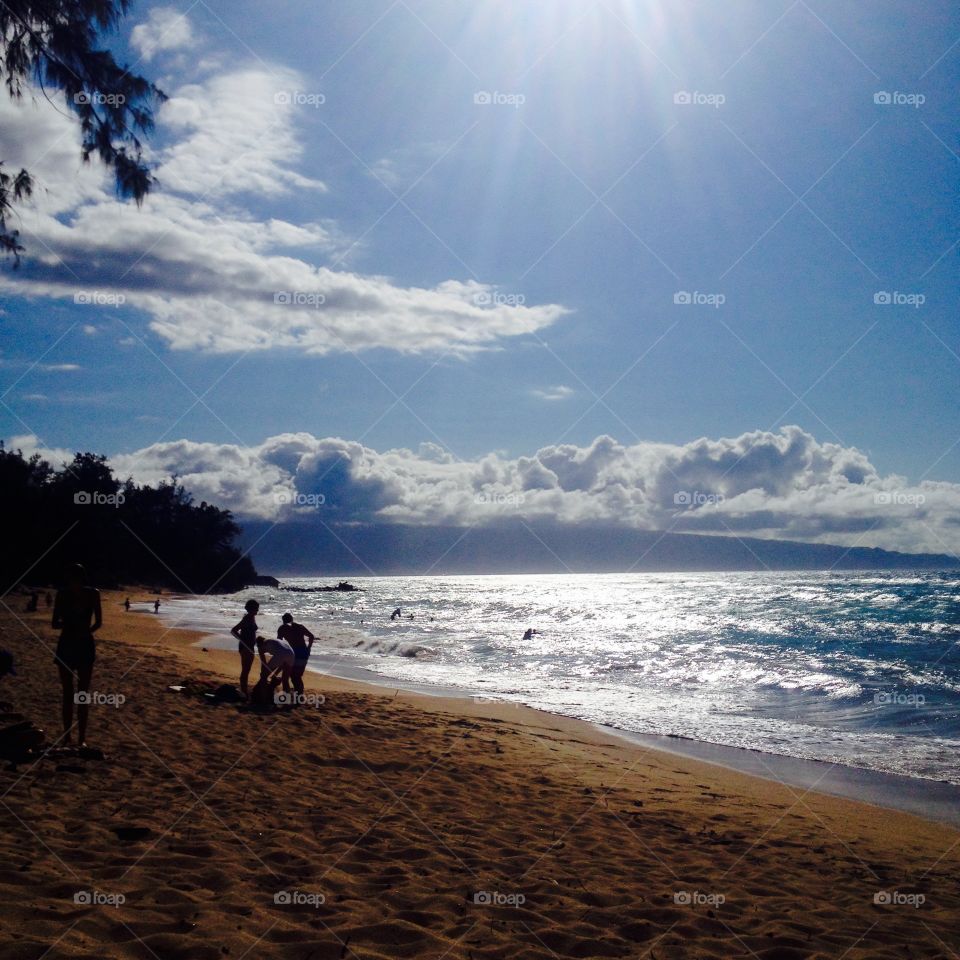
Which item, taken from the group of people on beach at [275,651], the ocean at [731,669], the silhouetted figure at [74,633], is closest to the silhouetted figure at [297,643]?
the group of people on beach at [275,651]

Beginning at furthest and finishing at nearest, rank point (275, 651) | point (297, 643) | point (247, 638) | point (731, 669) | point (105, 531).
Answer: point (105, 531), point (731, 669), point (297, 643), point (247, 638), point (275, 651)

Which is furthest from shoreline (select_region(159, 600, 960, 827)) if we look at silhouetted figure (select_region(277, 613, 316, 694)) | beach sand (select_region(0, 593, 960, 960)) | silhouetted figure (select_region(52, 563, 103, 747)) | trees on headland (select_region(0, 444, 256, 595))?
trees on headland (select_region(0, 444, 256, 595))

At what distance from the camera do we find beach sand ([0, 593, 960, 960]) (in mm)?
4348

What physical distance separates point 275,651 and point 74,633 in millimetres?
4294

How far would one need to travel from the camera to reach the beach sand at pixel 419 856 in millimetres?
4348

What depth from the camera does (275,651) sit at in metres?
12.0

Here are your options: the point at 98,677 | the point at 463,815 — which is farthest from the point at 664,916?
the point at 98,677

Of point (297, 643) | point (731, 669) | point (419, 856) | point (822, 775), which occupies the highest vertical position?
point (297, 643)

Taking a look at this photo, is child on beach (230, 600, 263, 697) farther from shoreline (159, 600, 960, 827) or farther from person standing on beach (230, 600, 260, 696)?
shoreline (159, 600, 960, 827)

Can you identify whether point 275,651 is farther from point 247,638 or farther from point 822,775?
point 822,775

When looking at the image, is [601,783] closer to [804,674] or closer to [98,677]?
[98,677]

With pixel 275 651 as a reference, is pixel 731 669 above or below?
below

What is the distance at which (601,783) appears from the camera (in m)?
9.12

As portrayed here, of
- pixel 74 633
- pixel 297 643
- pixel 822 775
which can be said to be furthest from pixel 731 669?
pixel 74 633
